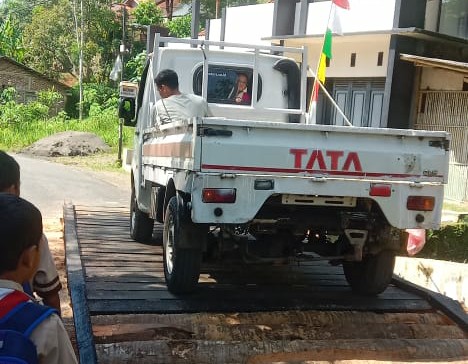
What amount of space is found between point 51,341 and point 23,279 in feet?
0.90

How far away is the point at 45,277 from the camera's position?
286 cm

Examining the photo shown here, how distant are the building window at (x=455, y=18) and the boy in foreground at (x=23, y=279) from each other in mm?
14502

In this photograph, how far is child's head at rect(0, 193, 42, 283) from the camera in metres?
1.83

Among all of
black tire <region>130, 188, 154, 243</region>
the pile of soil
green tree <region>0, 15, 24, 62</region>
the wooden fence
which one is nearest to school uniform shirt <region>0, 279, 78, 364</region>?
black tire <region>130, 188, 154, 243</region>

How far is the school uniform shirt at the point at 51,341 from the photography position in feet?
5.51

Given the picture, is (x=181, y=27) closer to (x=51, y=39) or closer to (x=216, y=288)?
(x=51, y=39)

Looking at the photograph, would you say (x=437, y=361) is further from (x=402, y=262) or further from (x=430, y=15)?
(x=430, y=15)

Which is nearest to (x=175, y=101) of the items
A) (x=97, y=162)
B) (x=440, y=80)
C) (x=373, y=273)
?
(x=373, y=273)

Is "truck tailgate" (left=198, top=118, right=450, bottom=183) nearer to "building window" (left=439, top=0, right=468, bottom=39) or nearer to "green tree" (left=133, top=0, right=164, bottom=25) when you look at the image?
"building window" (left=439, top=0, right=468, bottom=39)

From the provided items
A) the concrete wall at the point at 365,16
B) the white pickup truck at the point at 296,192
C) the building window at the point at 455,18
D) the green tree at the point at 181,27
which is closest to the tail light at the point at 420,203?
the white pickup truck at the point at 296,192

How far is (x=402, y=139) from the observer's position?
4672mm

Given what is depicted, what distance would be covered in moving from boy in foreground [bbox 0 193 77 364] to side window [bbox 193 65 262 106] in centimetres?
489

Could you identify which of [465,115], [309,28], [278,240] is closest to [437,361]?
[278,240]

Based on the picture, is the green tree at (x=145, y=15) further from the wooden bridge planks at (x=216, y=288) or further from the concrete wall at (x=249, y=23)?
the wooden bridge planks at (x=216, y=288)
